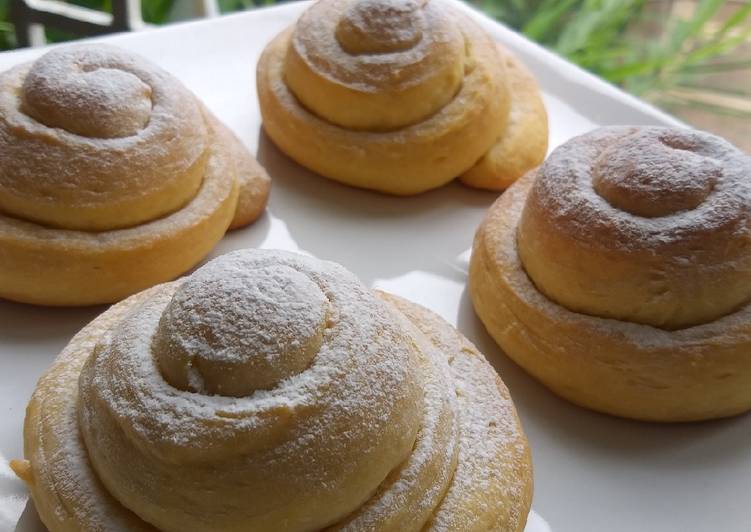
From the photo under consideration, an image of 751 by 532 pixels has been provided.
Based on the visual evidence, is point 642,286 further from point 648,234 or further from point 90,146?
point 90,146

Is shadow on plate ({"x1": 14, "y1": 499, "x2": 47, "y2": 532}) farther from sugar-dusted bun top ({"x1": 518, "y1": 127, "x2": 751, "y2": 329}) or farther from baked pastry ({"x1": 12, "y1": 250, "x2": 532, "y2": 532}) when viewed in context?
sugar-dusted bun top ({"x1": 518, "y1": 127, "x2": 751, "y2": 329})

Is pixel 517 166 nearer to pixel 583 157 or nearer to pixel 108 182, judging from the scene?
pixel 583 157

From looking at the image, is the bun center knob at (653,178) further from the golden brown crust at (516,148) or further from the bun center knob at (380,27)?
the bun center knob at (380,27)

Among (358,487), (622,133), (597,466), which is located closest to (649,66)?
(622,133)

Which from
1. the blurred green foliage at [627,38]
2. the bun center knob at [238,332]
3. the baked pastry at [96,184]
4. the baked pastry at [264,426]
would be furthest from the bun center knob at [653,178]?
the blurred green foliage at [627,38]

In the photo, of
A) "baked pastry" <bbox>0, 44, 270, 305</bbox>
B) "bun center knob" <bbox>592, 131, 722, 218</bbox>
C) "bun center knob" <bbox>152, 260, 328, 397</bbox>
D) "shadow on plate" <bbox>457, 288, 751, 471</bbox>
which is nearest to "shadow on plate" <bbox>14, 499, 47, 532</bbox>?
"bun center knob" <bbox>152, 260, 328, 397</bbox>
